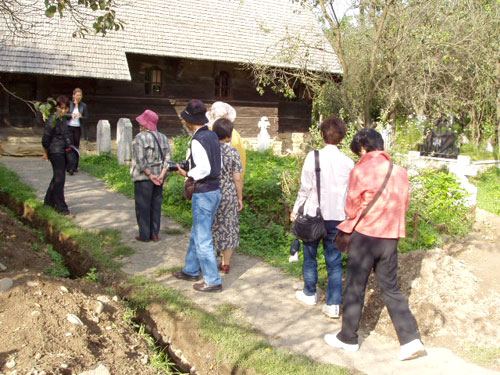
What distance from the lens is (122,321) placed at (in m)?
4.39

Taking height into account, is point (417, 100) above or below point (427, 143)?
above

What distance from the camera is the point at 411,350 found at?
3.76 m

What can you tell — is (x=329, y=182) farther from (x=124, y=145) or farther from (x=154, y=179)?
(x=124, y=145)

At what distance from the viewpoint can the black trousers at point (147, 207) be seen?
244 inches

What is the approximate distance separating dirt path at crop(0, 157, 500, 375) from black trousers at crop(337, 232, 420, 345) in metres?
0.20

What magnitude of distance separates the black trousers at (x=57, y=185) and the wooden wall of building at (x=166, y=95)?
7424mm

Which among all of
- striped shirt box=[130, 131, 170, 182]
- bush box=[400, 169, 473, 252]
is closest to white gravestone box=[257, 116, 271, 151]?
bush box=[400, 169, 473, 252]

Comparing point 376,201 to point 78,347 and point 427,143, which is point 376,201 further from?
point 427,143

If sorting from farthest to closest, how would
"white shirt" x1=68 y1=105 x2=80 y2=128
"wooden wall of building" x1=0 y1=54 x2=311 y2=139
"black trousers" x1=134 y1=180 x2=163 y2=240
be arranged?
1. "wooden wall of building" x1=0 y1=54 x2=311 y2=139
2. "white shirt" x1=68 y1=105 x2=80 y2=128
3. "black trousers" x1=134 y1=180 x2=163 y2=240

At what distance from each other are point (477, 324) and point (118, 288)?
130 inches

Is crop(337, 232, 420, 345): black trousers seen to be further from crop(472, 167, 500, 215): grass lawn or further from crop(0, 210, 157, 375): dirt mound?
crop(472, 167, 500, 215): grass lawn

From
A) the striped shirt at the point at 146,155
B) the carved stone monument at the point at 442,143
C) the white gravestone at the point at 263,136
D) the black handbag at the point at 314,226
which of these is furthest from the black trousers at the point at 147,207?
the carved stone monument at the point at 442,143

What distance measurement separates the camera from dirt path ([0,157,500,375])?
12.3ft

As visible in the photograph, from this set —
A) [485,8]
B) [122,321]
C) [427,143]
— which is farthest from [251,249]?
[485,8]
